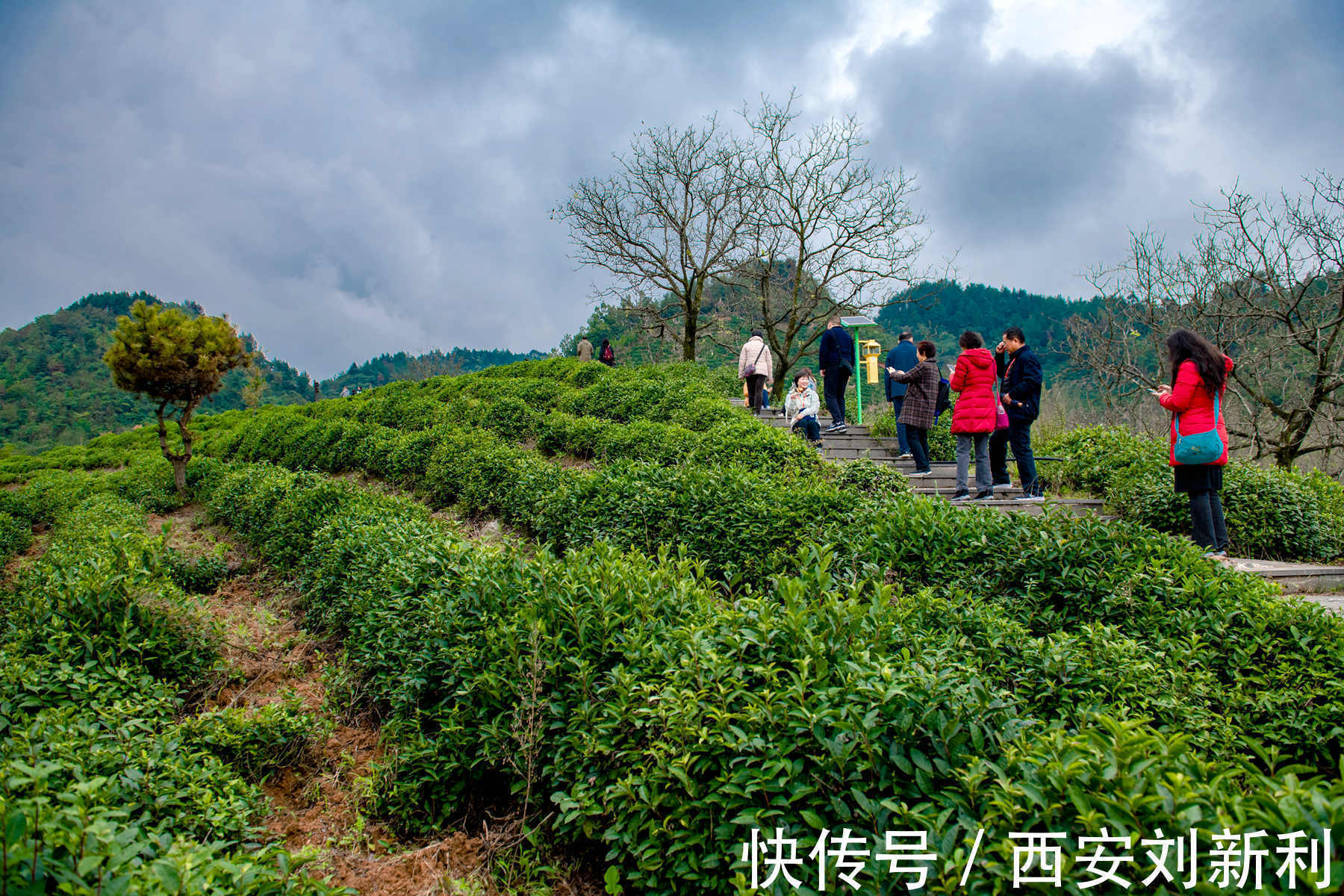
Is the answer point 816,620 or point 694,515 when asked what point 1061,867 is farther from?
point 694,515

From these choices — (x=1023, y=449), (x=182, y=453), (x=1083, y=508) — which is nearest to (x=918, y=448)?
(x=1023, y=449)

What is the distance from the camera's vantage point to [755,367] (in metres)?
12.1

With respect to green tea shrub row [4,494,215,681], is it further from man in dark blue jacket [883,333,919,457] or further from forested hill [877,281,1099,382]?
forested hill [877,281,1099,382]

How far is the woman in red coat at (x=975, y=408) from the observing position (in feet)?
21.9

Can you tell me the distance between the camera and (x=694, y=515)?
5.69 meters

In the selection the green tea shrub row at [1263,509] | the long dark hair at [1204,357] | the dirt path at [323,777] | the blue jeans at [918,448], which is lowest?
the dirt path at [323,777]

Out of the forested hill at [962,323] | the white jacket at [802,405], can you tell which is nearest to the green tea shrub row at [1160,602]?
the white jacket at [802,405]

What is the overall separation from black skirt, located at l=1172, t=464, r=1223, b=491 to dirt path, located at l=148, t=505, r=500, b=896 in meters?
5.57

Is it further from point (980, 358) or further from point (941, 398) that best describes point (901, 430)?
point (980, 358)

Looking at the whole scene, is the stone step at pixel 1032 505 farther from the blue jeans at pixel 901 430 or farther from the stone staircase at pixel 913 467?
the blue jeans at pixel 901 430

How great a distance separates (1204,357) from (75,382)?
50.2 metres

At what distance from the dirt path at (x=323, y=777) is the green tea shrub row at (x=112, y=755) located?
280mm

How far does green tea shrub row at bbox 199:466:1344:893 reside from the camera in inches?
71.1

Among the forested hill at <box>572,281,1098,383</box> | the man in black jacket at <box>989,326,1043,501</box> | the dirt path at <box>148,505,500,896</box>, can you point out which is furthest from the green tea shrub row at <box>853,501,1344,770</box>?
the forested hill at <box>572,281,1098,383</box>
